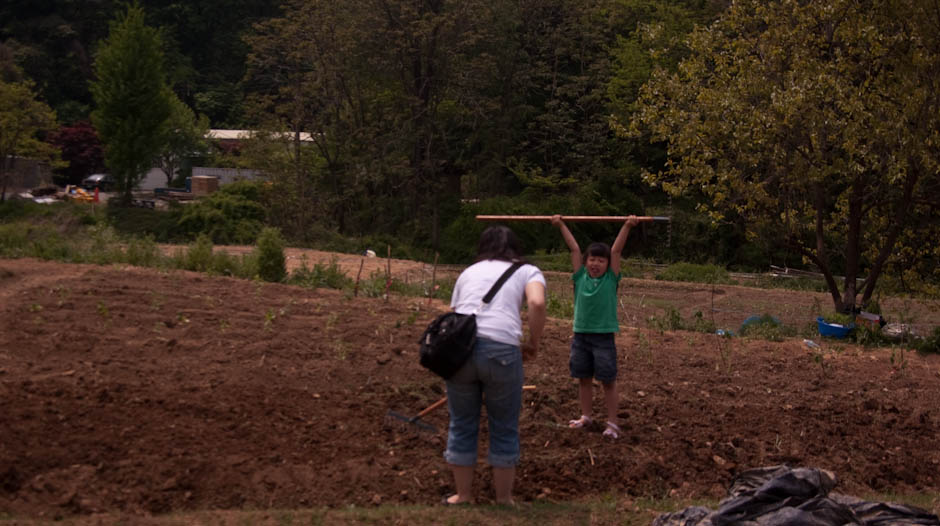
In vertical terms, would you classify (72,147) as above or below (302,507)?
above

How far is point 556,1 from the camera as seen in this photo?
3969 cm

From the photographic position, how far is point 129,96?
41781 millimetres

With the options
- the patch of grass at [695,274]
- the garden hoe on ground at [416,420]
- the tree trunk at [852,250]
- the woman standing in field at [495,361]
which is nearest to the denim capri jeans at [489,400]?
the woman standing in field at [495,361]

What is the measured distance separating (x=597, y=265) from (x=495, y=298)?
1.70 m

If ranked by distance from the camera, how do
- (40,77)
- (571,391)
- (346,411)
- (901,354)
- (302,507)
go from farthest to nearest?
(40,77), (901,354), (571,391), (346,411), (302,507)

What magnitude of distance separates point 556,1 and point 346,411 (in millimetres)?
35176

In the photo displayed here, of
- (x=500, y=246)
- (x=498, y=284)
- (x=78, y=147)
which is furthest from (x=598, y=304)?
(x=78, y=147)

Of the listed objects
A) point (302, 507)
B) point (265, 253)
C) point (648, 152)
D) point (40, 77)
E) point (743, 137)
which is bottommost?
point (302, 507)

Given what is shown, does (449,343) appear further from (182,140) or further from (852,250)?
(182,140)

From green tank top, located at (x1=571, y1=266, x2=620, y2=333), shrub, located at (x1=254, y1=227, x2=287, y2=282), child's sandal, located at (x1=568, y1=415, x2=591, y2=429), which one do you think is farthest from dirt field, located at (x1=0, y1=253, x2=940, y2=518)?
shrub, located at (x1=254, y1=227, x2=287, y2=282)

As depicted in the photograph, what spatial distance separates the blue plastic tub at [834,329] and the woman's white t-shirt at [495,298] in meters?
8.17

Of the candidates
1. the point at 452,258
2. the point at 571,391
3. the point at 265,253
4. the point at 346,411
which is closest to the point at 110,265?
the point at 265,253

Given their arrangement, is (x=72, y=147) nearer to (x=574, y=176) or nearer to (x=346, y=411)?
(x=574, y=176)

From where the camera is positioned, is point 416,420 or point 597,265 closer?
point 597,265
